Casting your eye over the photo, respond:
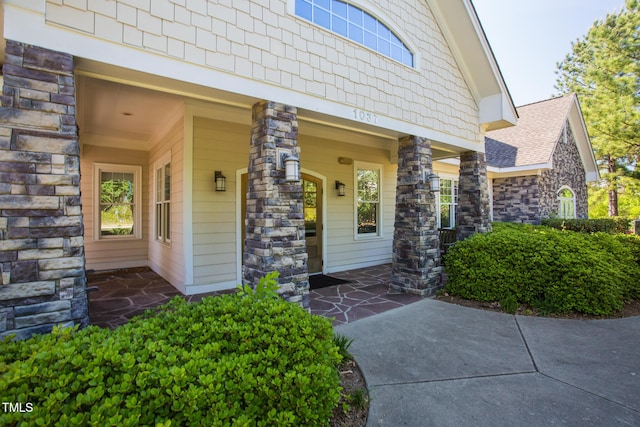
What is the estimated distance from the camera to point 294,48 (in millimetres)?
4227

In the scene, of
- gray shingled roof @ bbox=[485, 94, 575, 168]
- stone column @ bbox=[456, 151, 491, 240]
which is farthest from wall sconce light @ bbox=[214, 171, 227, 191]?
gray shingled roof @ bbox=[485, 94, 575, 168]

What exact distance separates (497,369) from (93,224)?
A: 8.51 meters

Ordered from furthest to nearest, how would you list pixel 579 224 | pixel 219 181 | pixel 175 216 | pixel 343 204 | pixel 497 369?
pixel 579 224 → pixel 343 204 → pixel 175 216 → pixel 219 181 → pixel 497 369

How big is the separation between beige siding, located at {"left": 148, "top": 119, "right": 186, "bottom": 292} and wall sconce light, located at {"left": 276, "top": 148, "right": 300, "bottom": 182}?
2.40 metres

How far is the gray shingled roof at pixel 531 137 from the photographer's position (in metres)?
11.8

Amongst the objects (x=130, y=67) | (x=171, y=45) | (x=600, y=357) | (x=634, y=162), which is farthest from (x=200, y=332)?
(x=634, y=162)

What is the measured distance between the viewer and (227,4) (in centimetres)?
366

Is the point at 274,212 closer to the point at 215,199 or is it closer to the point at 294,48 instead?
the point at 294,48

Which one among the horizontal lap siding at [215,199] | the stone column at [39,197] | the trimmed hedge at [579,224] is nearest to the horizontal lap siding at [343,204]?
the horizontal lap siding at [215,199]

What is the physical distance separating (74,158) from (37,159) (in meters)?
0.24

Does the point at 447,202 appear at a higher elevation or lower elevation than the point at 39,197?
higher

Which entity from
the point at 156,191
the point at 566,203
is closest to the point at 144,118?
the point at 156,191

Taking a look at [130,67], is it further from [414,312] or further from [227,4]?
[414,312]

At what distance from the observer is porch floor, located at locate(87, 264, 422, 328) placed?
465 cm
